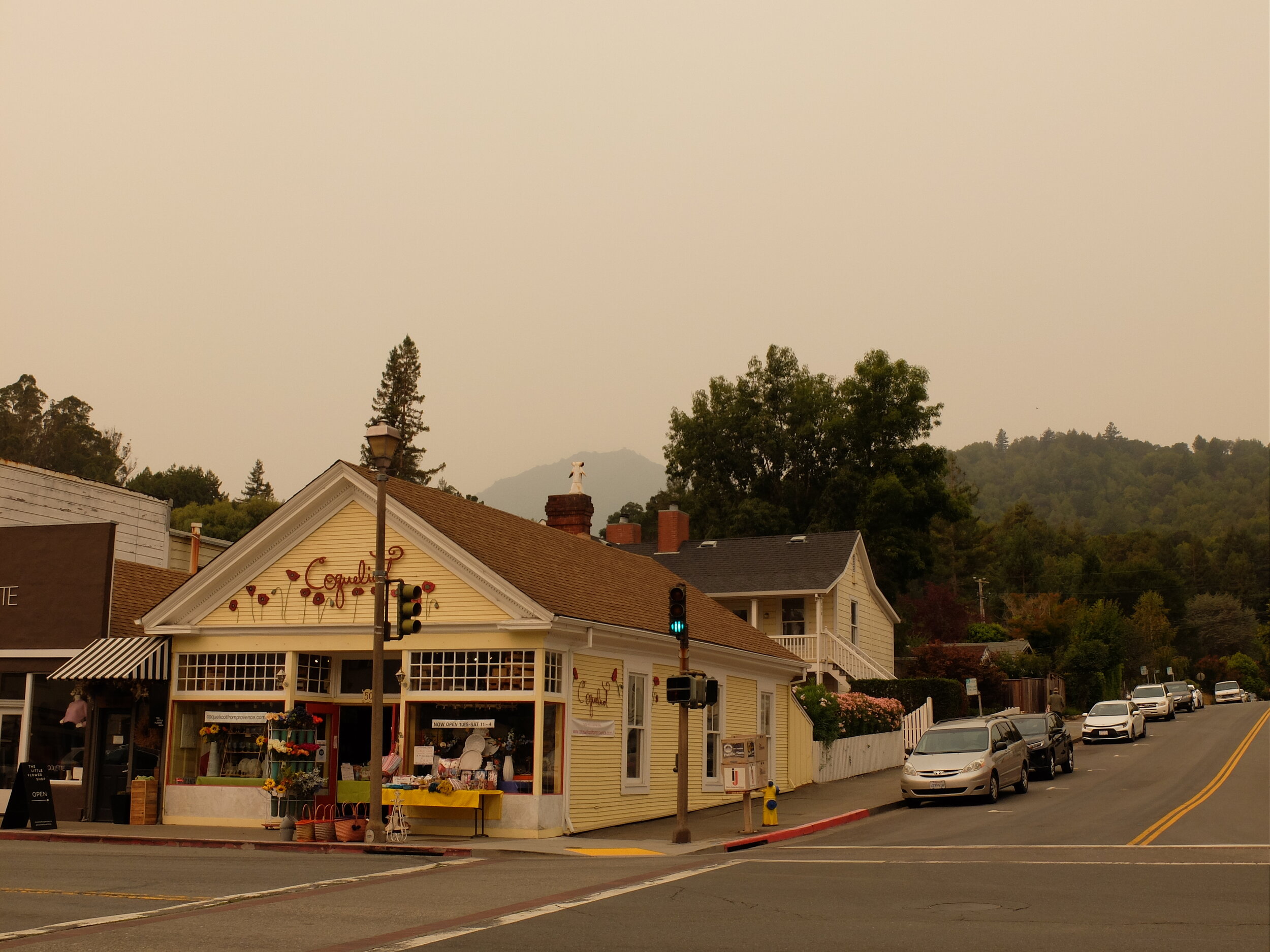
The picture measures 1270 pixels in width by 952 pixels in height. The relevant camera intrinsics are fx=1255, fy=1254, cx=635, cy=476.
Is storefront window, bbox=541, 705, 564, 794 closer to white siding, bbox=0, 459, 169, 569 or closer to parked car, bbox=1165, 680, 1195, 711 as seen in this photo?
white siding, bbox=0, 459, 169, 569

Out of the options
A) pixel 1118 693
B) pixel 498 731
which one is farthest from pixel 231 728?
pixel 1118 693

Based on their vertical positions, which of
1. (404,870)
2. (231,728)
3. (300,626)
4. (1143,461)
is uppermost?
(1143,461)

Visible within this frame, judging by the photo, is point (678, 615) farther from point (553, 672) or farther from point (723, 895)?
point (723, 895)

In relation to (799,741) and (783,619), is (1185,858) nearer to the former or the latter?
(799,741)

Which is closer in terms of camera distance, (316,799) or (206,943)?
(206,943)

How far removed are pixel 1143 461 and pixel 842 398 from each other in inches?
5130

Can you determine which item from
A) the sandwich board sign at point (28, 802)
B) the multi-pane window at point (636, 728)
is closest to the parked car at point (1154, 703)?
the multi-pane window at point (636, 728)

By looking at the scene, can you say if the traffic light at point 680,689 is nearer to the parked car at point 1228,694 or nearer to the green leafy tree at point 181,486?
the parked car at point 1228,694

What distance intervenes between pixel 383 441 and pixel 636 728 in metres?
7.82

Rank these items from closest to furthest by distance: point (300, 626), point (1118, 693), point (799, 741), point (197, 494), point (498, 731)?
point (498, 731), point (300, 626), point (799, 741), point (1118, 693), point (197, 494)

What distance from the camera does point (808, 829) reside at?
73.4 feet

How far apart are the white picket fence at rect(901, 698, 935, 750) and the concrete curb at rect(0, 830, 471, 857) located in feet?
72.8

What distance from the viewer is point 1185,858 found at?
16531mm

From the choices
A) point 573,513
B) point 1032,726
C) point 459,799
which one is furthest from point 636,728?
point 1032,726
